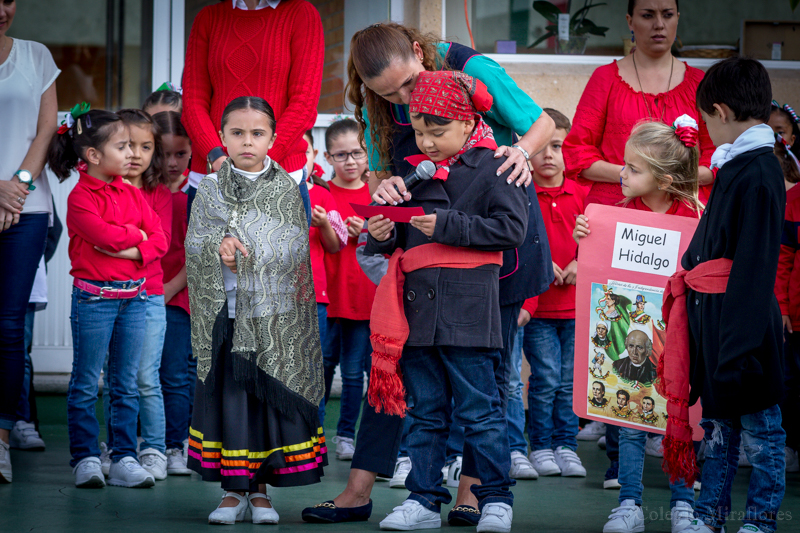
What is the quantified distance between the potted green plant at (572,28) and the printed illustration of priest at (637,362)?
290 centimetres

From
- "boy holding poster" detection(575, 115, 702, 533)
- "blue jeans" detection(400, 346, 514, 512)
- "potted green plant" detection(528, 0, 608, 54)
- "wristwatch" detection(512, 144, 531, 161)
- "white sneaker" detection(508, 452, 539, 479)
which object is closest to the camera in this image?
"blue jeans" detection(400, 346, 514, 512)

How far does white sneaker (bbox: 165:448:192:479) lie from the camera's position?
356 centimetres

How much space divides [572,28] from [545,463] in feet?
9.53

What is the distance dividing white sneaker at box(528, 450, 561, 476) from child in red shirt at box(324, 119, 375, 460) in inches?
33.8

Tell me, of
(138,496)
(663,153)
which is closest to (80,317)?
(138,496)

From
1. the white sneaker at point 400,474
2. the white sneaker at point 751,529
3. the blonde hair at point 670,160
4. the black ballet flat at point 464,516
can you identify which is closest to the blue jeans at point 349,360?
the white sneaker at point 400,474

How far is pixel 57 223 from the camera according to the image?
14.3ft

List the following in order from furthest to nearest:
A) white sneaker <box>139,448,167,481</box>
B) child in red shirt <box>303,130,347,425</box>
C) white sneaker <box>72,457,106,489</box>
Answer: child in red shirt <box>303,130,347,425</box> < white sneaker <box>139,448,167,481</box> < white sneaker <box>72,457,106,489</box>

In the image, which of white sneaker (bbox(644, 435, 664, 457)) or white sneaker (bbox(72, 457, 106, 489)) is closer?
white sneaker (bbox(72, 457, 106, 489))

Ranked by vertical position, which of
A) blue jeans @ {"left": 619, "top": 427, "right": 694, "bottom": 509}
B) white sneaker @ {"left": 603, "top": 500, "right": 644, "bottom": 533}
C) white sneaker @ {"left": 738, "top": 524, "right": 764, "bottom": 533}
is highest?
blue jeans @ {"left": 619, "top": 427, "right": 694, "bottom": 509}

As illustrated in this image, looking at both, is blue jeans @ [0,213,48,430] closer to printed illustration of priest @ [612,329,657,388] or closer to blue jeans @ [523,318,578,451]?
blue jeans @ [523,318,578,451]

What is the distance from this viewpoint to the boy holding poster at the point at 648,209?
109 inches

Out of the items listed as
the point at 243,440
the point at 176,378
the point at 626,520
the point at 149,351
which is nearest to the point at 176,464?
the point at 176,378

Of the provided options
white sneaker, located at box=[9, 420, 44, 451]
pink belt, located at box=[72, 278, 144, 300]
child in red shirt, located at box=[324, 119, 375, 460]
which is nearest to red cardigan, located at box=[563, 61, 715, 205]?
child in red shirt, located at box=[324, 119, 375, 460]
